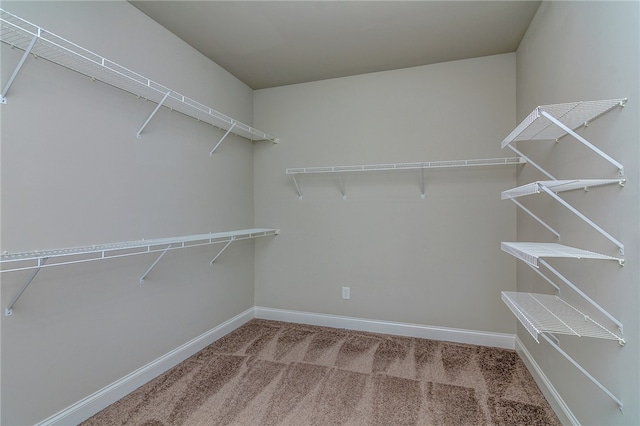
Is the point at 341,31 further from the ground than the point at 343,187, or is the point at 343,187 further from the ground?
the point at 341,31

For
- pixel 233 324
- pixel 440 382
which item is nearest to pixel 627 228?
pixel 440 382

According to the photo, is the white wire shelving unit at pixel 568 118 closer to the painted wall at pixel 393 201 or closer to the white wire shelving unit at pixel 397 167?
→ the white wire shelving unit at pixel 397 167

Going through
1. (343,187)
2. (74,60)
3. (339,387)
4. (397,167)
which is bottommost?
(339,387)

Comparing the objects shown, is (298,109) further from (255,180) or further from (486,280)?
(486,280)

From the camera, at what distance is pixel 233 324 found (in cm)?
276

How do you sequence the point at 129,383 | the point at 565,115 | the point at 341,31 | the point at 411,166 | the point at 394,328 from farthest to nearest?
the point at 394,328
the point at 411,166
the point at 341,31
the point at 129,383
the point at 565,115

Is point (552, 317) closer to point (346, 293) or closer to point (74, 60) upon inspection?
point (346, 293)

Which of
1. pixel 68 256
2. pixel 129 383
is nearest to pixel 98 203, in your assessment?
pixel 68 256

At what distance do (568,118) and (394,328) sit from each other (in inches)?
79.7

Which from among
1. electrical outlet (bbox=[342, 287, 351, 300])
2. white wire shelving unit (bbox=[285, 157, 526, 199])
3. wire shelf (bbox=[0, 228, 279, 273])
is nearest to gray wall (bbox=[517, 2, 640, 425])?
white wire shelving unit (bbox=[285, 157, 526, 199])

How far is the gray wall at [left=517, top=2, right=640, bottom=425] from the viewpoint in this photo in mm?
1037

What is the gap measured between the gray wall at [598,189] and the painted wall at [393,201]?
0.59 m

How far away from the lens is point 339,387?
1.90 metres

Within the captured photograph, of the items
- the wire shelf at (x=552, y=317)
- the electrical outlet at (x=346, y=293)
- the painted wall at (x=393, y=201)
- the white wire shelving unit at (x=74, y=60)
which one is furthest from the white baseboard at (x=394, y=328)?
the white wire shelving unit at (x=74, y=60)
